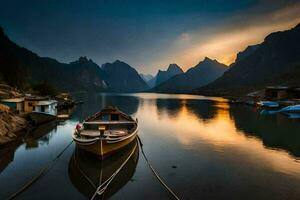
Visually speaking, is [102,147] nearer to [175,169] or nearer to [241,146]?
[175,169]

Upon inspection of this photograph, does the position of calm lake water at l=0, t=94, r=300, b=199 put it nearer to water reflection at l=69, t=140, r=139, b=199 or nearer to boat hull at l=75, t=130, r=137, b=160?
water reflection at l=69, t=140, r=139, b=199

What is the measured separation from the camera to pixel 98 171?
2000 centimetres

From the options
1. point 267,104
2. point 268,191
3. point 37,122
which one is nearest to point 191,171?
point 268,191

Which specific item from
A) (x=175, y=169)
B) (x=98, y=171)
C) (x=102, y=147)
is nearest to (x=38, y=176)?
(x=98, y=171)

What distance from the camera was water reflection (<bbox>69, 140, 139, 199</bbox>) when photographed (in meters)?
17.1

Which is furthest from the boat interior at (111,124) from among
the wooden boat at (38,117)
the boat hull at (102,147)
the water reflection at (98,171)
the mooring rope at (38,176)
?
the wooden boat at (38,117)

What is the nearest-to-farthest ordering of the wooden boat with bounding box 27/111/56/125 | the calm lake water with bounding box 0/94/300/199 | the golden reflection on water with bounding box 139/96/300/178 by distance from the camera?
the calm lake water with bounding box 0/94/300/199
the golden reflection on water with bounding box 139/96/300/178
the wooden boat with bounding box 27/111/56/125

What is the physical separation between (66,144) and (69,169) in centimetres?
1121

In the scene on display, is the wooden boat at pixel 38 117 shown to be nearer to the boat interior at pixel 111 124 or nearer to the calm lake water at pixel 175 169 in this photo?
the calm lake water at pixel 175 169

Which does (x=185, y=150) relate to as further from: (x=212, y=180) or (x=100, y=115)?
(x=100, y=115)

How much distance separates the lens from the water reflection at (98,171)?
1714 cm

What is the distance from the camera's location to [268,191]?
55.5 feet

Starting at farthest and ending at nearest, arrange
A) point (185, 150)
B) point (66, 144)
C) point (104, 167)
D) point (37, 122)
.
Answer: point (37, 122), point (66, 144), point (185, 150), point (104, 167)

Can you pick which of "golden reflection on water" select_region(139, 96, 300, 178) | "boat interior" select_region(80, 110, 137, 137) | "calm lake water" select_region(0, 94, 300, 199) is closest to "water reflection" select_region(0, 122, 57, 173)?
"calm lake water" select_region(0, 94, 300, 199)
